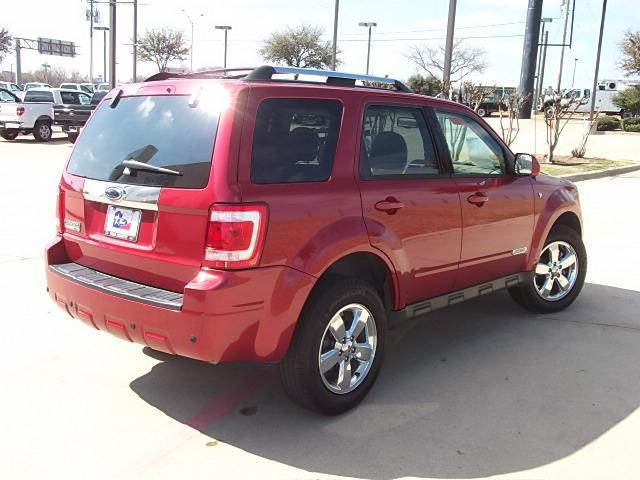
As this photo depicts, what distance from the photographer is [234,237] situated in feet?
10.2

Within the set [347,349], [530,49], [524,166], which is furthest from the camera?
[530,49]

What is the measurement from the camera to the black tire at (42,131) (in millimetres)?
23141

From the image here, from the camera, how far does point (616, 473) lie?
313 cm

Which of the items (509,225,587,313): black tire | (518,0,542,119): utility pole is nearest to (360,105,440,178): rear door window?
(509,225,587,313): black tire

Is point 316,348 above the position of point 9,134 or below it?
below

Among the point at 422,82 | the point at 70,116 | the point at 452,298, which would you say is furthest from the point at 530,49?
the point at 452,298

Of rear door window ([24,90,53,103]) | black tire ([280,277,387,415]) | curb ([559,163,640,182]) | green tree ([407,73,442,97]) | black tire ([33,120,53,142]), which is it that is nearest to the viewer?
black tire ([280,277,387,415])

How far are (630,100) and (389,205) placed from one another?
43728mm

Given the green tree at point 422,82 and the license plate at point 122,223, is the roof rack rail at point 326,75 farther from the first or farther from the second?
the green tree at point 422,82

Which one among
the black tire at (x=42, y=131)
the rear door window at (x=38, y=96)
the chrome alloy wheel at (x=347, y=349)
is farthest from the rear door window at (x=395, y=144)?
the rear door window at (x=38, y=96)

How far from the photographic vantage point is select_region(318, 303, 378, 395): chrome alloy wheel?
3.58 metres

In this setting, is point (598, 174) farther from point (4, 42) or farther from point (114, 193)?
point (4, 42)

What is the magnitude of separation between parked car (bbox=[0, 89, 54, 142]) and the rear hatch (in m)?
20.9

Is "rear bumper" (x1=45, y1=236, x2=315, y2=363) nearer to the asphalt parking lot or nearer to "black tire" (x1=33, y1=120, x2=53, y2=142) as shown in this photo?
the asphalt parking lot
